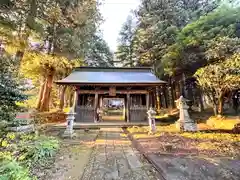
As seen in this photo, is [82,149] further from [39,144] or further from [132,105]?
[132,105]

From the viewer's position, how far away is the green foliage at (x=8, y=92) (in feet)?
14.5

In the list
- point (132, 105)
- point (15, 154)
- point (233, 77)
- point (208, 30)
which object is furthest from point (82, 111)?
point (208, 30)

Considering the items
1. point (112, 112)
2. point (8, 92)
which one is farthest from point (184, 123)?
point (112, 112)

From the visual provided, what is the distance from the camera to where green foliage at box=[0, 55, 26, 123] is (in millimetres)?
4430

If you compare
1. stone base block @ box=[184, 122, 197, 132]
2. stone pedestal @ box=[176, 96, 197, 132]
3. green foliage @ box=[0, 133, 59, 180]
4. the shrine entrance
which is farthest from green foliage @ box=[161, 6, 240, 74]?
green foliage @ box=[0, 133, 59, 180]

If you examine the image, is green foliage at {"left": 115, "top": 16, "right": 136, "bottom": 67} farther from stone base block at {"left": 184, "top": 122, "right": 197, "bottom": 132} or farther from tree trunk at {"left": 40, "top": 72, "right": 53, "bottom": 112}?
stone base block at {"left": 184, "top": 122, "right": 197, "bottom": 132}

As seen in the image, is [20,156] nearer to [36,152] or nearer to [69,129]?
[36,152]

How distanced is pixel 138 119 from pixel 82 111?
3.80 metres

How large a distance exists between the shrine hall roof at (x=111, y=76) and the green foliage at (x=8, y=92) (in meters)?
6.54

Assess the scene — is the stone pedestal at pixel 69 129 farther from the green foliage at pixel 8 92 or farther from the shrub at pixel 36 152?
the green foliage at pixel 8 92

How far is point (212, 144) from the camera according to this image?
20.0 feet

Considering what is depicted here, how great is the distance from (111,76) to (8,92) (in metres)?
9.69

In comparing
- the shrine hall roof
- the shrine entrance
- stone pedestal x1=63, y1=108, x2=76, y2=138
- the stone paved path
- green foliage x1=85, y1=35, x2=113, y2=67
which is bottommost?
the stone paved path

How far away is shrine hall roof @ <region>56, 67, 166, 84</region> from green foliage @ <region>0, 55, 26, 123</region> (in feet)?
21.5
